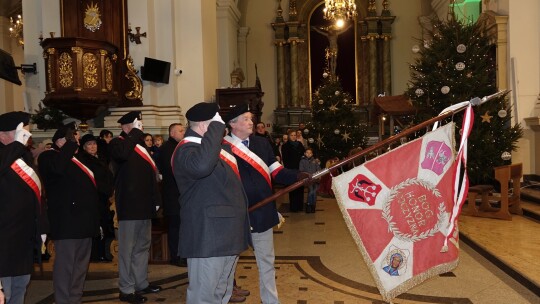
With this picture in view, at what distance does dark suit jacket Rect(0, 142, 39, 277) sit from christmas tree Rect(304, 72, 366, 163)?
11.7 m

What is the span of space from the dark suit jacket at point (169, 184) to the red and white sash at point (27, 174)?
2108 millimetres

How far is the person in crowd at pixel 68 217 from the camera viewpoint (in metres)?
4.09

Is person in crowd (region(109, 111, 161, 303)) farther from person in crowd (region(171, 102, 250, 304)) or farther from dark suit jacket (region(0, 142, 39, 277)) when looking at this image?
person in crowd (region(171, 102, 250, 304))

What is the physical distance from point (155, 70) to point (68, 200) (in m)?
6.60

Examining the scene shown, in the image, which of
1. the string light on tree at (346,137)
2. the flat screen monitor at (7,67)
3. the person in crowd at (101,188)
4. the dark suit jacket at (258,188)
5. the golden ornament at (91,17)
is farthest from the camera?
the string light on tree at (346,137)

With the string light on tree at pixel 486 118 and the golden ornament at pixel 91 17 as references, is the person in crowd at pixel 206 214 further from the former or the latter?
the golden ornament at pixel 91 17

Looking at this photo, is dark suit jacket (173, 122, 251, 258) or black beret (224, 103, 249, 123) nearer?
dark suit jacket (173, 122, 251, 258)

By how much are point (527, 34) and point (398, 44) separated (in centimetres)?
984

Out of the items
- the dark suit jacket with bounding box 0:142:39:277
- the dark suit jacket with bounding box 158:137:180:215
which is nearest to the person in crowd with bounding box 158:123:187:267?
the dark suit jacket with bounding box 158:137:180:215

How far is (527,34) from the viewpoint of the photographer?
10.8m

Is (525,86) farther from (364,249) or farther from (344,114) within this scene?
(364,249)

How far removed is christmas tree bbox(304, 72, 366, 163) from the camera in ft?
48.6

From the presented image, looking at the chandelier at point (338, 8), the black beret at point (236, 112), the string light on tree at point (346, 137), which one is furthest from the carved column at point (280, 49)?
the black beret at point (236, 112)

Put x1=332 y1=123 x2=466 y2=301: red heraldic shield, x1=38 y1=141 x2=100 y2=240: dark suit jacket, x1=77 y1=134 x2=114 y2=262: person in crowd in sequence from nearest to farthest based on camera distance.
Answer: x1=332 y1=123 x2=466 y2=301: red heraldic shield → x1=38 y1=141 x2=100 y2=240: dark suit jacket → x1=77 y1=134 x2=114 y2=262: person in crowd
